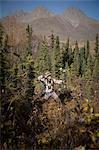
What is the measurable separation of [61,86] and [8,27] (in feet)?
35.3

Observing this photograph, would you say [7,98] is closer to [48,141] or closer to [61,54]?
[48,141]

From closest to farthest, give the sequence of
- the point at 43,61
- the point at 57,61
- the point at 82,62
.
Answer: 1. the point at 57,61
2. the point at 43,61
3. the point at 82,62

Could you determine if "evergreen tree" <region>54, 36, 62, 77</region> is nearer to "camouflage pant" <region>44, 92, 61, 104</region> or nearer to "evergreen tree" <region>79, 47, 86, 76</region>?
"evergreen tree" <region>79, 47, 86, 76</region>

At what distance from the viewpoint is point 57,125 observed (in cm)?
1200

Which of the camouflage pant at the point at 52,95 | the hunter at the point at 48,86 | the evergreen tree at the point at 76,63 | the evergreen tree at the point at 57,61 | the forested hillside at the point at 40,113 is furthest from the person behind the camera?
the evergreen tree at the point at 76,63

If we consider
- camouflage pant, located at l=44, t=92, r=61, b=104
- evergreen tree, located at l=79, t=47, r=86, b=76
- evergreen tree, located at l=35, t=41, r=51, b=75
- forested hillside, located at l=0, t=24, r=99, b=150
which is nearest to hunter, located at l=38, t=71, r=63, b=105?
camouflage pant, located at l=44, t=92, r=61, b=104

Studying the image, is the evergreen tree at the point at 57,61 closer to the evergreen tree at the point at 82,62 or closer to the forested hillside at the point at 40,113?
the evergreen tree at the point at 82,62

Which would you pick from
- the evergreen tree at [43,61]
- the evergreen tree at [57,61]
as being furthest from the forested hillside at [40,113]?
the evergreen tree at [43,61]

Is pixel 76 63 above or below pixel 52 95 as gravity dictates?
above

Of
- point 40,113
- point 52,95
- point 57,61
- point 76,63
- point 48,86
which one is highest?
point 57,61

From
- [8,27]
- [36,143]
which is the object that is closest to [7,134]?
[36,143]

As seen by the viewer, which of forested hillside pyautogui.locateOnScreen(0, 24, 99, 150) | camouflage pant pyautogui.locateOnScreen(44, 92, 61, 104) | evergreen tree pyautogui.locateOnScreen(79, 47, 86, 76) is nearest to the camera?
forested hillside pyautogui.locateOnScreen(0, 24, 99, 150)

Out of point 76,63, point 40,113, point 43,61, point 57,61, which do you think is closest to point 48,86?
point 40,113

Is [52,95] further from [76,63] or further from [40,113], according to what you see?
[76,63]
